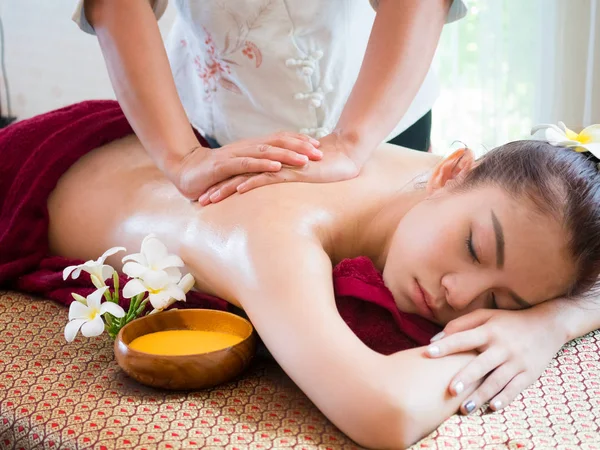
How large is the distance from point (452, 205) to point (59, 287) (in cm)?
83

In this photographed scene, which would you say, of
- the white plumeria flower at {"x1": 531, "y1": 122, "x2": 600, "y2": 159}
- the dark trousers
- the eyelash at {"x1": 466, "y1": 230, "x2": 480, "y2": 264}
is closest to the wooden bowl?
the eyelash at {"x1": 466, "y1": 230, "x2": 480, "y2": 264}

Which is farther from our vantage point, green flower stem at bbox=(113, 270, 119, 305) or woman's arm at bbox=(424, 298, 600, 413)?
green flower stem at bbox=(113, 270, 119, 305)

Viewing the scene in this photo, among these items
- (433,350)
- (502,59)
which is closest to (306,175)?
(433,350)

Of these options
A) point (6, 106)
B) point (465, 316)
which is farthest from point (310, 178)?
point (6, 106)

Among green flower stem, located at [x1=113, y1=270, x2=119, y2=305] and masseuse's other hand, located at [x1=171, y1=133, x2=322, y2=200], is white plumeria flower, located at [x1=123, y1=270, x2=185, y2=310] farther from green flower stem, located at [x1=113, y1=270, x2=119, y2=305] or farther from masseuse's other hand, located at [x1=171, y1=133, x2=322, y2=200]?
masseuse's other hand, located at [x1=171, y1=133, x2=322, y2=200]

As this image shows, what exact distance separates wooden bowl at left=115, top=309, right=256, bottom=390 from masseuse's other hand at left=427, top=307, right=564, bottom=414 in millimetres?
294

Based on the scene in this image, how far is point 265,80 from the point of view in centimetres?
178

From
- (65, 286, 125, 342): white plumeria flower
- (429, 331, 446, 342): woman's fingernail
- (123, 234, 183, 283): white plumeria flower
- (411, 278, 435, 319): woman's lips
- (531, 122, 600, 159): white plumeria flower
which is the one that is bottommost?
(429, 331, 446, 342): woman's fingernail

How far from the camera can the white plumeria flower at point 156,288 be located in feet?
3.92

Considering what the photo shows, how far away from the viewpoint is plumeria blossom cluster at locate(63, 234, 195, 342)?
1.19 meters

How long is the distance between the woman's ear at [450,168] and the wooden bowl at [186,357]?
45 centimetres

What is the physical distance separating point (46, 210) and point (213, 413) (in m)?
0.81

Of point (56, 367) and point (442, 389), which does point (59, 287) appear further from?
point (442, 389)

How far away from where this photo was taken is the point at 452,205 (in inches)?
48.2
